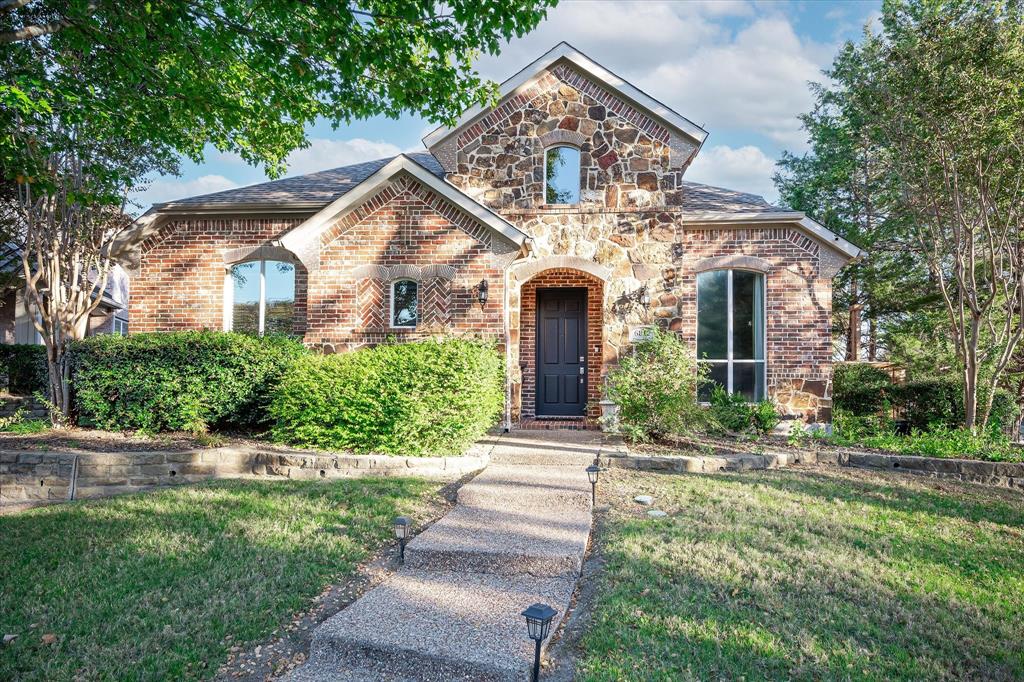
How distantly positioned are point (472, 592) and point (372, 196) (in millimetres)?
7854

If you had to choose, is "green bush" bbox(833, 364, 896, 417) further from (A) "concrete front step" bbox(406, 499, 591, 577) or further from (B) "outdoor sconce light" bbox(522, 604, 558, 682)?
(B) "outdoor sconce light" bbox(522, 604, 558, 682)

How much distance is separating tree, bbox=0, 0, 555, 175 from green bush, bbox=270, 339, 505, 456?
3477 millimetres

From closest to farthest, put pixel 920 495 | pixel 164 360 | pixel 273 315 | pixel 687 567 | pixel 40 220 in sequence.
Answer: pixel 687 567, pixel 920 495, pixel 164 360, pixel 40 220, pixel 273 315

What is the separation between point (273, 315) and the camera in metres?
11.8

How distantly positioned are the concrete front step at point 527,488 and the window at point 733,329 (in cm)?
559

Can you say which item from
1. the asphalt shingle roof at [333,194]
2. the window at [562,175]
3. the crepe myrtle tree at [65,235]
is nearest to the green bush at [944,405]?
the asphalt shingle roof at [333,194]

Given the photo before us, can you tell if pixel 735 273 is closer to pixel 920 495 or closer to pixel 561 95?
pixel 561 95

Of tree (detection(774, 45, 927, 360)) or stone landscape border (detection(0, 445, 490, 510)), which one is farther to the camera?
tree (detection(774, 45, 927, 360))

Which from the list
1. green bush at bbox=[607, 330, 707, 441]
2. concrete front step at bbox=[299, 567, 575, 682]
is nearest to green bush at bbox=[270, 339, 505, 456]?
green bush at bbox=[607, 330, 707, 441]

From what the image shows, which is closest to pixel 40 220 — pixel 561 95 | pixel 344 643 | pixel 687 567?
pixel 561 95

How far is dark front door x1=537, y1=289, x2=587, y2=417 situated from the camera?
1203cm

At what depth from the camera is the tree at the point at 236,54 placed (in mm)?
6617

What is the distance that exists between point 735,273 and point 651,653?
397 inches

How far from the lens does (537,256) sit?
11.1 metres
